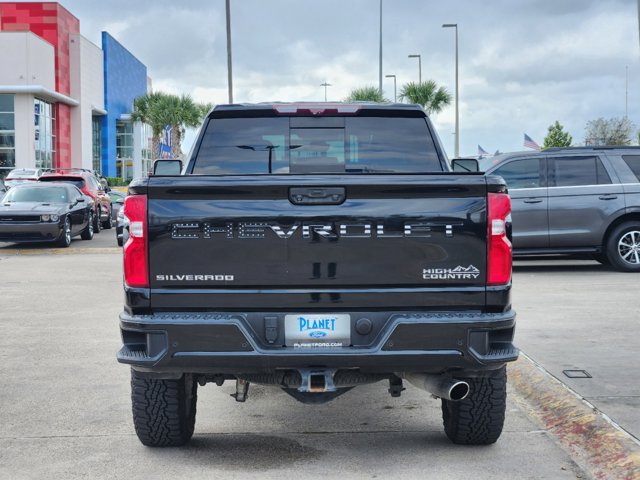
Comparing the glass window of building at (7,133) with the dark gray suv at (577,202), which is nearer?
the dark gray suv at (577,202)

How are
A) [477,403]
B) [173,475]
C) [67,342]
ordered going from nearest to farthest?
[173,475], [477,403], [67,342]

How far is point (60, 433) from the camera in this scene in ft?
19.1

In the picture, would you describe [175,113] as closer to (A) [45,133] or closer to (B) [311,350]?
(A) [45,133]

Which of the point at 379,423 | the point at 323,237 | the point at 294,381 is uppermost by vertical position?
the point at 323,237

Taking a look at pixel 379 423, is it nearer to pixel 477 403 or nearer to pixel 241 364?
pixel 477 403

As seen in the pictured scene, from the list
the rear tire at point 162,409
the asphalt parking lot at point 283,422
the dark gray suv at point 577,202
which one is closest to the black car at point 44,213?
the dark gray suv at point 577,202

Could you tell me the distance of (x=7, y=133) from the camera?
5953cm

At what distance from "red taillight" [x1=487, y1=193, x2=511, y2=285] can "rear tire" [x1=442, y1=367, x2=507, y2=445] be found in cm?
68

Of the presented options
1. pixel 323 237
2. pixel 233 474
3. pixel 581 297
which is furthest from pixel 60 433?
pixel 581 297

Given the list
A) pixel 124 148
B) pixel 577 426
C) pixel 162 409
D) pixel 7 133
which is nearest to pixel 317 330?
pixel 162 409

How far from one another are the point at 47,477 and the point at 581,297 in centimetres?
813

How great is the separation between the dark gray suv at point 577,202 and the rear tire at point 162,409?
10.0 metres

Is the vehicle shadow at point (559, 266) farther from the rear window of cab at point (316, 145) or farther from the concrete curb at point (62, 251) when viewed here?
the rear window of cab at point (316, 145)

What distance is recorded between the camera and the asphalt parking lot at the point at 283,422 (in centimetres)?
513
